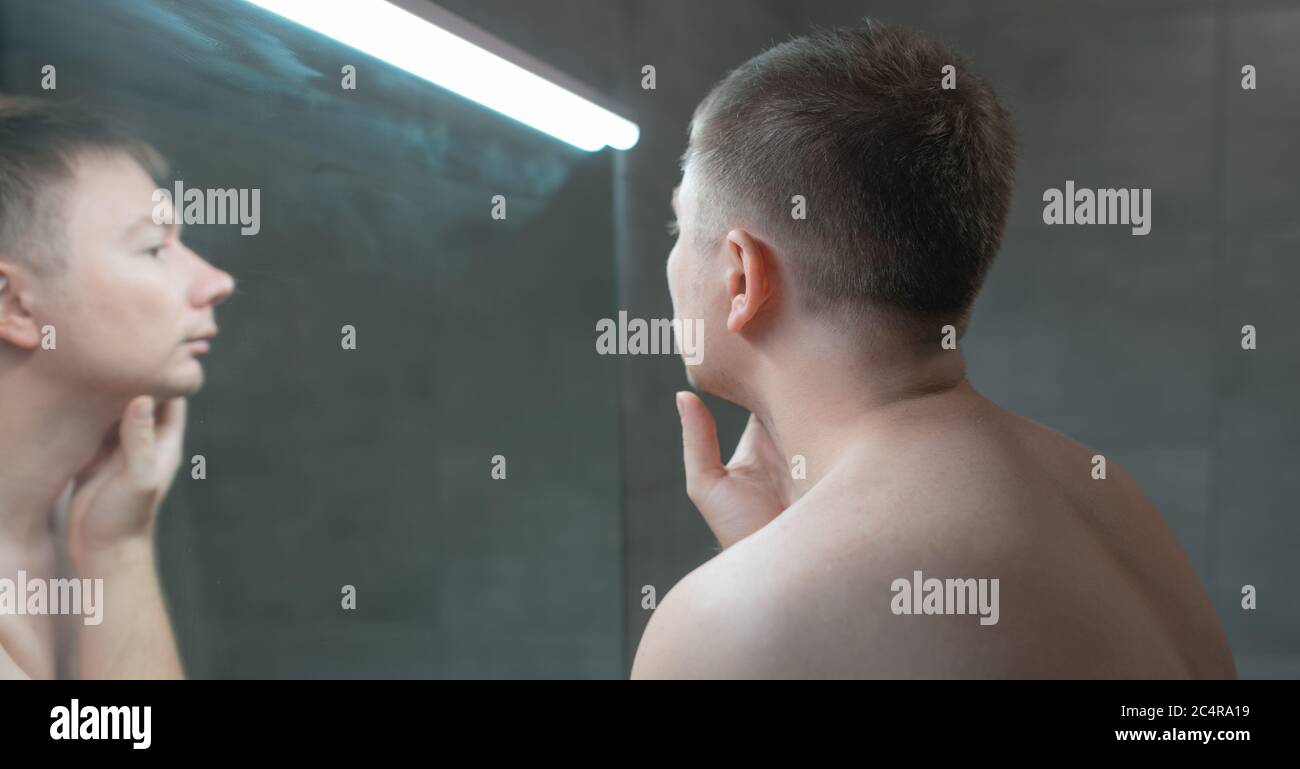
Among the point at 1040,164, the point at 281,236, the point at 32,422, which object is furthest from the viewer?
the point at 1040,164

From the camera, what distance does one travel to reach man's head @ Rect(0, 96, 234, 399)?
60 centimetres

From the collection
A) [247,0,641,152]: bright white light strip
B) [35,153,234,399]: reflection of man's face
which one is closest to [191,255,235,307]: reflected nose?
[35,153,234,399]: reflection of man's face

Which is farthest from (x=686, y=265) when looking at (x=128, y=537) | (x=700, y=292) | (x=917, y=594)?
(x=128, y=537)

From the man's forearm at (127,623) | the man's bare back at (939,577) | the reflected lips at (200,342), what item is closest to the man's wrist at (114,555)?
the man's forearm at (127,623)

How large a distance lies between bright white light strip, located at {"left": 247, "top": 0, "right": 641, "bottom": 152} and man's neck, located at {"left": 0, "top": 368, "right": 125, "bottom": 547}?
0.32 m

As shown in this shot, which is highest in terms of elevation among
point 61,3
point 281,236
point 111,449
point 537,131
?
point 537,131

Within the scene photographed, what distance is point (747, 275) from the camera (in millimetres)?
671

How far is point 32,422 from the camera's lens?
61 centimetres

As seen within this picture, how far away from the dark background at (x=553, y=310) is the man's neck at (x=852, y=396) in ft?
1.35

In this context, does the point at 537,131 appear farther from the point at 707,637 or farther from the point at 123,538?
the point at 707,637

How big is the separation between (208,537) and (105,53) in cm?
33

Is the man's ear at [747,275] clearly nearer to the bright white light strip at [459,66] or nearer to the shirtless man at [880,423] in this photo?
the shirtless man at [880,423]

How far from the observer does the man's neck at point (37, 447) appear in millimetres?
604
